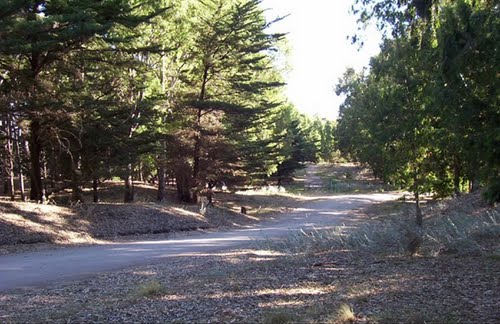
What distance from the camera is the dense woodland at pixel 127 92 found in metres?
15.9

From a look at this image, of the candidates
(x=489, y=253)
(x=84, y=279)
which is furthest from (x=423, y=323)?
(x=84, y=279)

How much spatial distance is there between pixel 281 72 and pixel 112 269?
35447 mm

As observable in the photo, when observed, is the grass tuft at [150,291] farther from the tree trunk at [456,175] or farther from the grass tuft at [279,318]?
the tree trunk at [456,175]

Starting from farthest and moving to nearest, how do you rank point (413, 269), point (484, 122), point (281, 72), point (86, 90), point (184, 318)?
point (281, 72)
point (86, 90)
point (413, 269)
point (484, 122)
point (184, 318)

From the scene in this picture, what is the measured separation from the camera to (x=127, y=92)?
20.2 meters

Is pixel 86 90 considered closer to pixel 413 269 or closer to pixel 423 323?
pixel 413 269

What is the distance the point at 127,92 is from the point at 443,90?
49.3ft

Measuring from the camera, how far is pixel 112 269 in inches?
429

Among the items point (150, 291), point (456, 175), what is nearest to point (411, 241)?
point (150, 291)

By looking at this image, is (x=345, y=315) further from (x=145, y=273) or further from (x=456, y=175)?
(x=456, y=175)

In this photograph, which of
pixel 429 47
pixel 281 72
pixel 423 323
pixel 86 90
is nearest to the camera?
pixel 423 323

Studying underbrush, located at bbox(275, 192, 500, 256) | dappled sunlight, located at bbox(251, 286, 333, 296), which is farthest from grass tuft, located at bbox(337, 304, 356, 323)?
underbrush, located at bbox(275, 192, 500, 256)

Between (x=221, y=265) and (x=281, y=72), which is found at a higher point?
(x=281, y=72)

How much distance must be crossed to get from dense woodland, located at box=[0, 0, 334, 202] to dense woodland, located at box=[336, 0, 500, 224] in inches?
344
